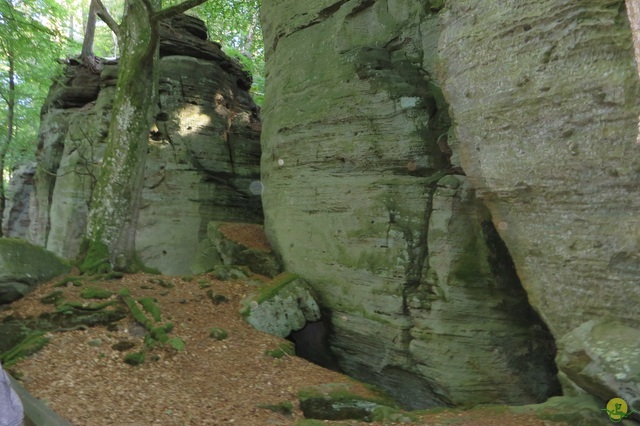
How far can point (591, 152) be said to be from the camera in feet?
18.0

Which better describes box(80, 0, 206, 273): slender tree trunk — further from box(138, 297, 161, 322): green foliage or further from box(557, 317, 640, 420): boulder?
box(557, 317, 640, 420): boulder

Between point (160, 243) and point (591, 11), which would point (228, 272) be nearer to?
point (160, 243)

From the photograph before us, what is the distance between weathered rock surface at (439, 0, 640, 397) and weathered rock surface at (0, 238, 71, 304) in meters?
7.56

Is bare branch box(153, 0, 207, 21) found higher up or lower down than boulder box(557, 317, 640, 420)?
higher up

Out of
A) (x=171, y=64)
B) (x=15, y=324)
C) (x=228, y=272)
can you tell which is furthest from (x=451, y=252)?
(x=171, y=64)

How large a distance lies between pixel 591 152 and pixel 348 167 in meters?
4.52

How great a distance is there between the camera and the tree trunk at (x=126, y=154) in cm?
935

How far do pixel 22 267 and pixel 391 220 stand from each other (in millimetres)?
6521

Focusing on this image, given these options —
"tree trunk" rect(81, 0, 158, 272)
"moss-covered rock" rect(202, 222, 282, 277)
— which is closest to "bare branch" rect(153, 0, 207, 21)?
"tree trunk" rect(81, 0, 158, 272)

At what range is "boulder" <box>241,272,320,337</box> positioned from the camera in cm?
854

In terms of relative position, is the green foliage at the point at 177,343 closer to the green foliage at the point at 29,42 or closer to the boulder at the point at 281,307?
the boulder at the point at 281,307

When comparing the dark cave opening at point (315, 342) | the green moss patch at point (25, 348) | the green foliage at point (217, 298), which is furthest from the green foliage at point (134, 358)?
the dark cave opening at point (315, 342)

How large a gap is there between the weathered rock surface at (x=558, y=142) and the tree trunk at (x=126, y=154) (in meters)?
6.11

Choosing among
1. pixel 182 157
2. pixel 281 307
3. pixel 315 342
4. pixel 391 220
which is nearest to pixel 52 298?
pixel 281 307
